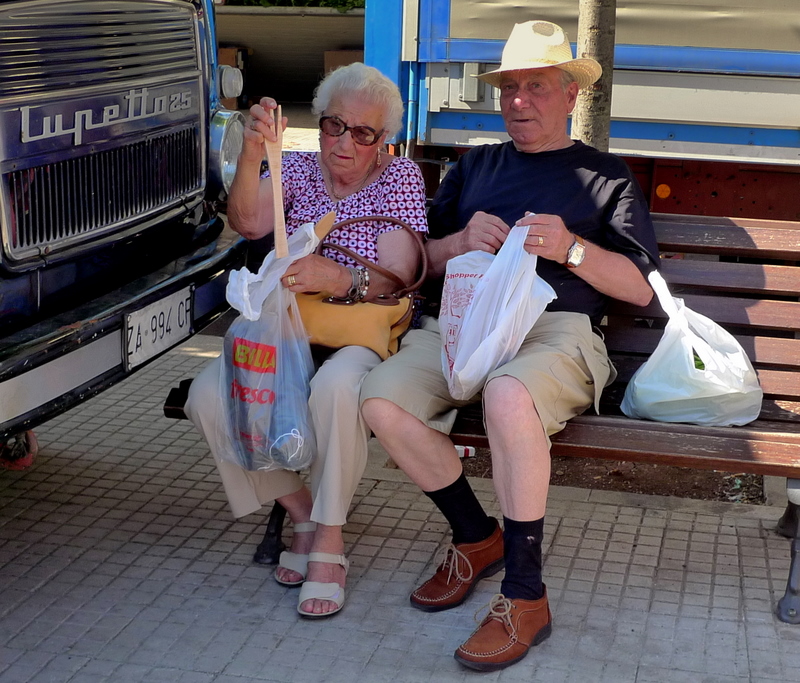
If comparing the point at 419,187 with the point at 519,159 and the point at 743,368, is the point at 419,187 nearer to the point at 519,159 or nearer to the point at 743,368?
the point at 519,159

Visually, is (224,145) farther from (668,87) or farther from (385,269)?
(668,87)

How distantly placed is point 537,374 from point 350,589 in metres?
0.87

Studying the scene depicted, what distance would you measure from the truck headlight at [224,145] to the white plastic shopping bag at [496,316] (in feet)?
4.19

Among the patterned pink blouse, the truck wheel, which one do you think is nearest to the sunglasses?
the patterned pink blouse

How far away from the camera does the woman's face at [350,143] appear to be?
317 cm

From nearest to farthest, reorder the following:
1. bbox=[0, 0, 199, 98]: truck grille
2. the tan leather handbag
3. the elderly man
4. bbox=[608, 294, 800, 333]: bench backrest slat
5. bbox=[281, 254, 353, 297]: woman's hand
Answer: bbox=[0, 0, 199, 98]: truck grille < the elderly man < bbox=[281, 254, 353, 297]: woman's hand < the tan leather handbag < bbox=[608, 294, 800, 333]: bench backrest slat

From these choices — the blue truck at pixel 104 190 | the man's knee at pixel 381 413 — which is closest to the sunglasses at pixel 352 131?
the blue truck at pixel 104 190

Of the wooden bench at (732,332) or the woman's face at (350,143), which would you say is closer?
the wooden bench at (732,332)

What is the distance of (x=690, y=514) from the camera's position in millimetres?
3604

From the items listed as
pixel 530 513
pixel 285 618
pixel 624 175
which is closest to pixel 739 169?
pixel 624 175

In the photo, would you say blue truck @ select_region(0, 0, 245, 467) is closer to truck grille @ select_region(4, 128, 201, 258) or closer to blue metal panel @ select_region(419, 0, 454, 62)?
truck grille @ select_region(4, 128, 201, 258)

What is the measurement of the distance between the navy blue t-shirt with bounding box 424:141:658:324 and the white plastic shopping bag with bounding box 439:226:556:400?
33 centimetres

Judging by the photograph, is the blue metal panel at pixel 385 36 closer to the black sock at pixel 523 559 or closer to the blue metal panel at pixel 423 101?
the blue metal panel at pixel 423 101

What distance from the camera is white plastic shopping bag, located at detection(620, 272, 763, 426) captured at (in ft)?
9.61
